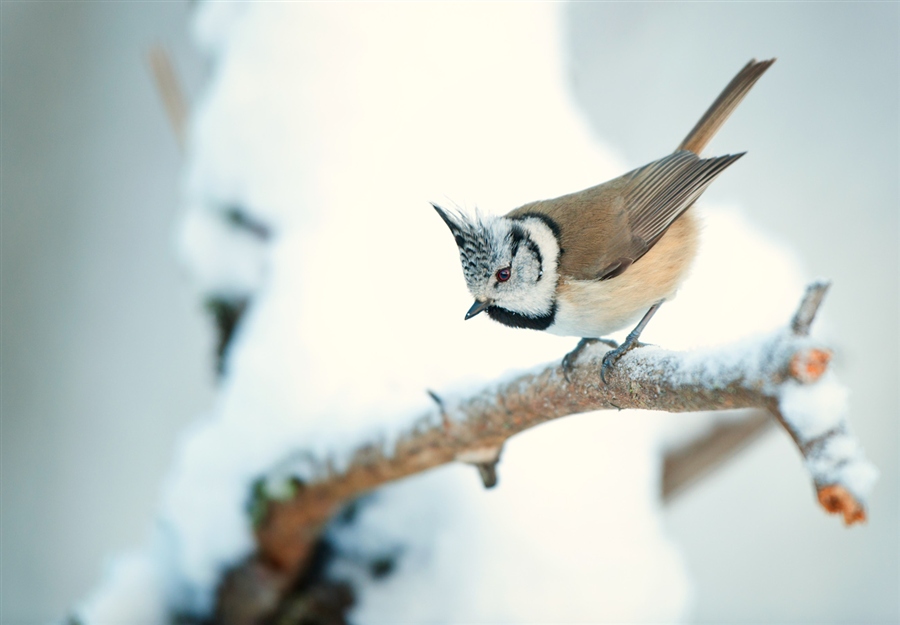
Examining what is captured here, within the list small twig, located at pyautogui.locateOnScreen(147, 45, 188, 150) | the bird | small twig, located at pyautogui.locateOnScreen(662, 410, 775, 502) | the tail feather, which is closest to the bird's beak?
the bird

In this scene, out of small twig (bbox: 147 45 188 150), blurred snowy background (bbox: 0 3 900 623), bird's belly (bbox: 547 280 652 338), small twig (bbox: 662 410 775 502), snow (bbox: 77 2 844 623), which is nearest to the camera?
bird's belly (bbox: 547 280 652 338)

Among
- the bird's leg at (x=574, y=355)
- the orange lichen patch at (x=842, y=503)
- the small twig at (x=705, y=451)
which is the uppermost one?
the bird's leg at (x=574, y=355)

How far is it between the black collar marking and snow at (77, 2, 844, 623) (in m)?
0.13

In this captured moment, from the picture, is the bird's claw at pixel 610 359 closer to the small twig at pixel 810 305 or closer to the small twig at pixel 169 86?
the small twig at pixel 810 305

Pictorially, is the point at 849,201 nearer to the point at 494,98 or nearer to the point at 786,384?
the point at 494,98

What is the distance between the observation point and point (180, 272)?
1763 mm

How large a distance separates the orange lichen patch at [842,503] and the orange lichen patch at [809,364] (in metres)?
0.08

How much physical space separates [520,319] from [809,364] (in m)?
0.53

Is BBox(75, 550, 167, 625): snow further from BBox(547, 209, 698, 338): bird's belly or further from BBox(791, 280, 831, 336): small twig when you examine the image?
BBox(791, 280, 831, 336): small twig

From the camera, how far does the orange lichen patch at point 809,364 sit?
50 centimetres

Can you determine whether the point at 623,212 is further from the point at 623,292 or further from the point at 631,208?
the point at 623,292

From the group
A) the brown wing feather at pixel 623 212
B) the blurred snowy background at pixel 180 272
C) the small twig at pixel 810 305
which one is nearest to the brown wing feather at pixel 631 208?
the brown wing feather at pixel 623 212

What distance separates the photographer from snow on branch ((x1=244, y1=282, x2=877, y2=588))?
50cm

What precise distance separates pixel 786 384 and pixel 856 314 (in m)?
1.93
